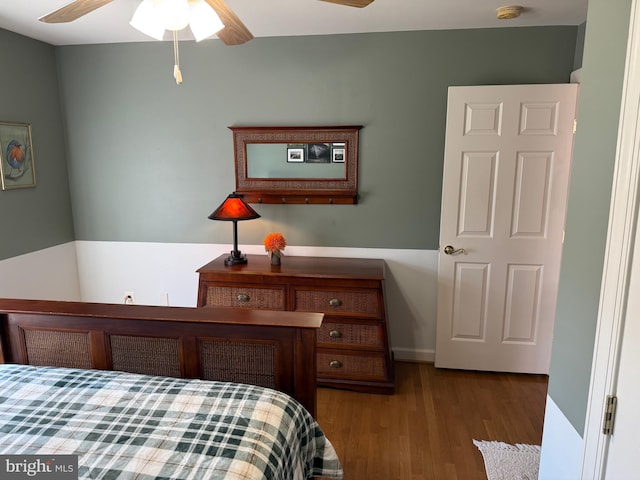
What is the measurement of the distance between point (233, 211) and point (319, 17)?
4.42 feet

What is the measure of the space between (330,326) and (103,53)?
2628 millimetres

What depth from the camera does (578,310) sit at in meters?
1.38

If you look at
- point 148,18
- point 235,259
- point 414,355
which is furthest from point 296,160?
point 414,355

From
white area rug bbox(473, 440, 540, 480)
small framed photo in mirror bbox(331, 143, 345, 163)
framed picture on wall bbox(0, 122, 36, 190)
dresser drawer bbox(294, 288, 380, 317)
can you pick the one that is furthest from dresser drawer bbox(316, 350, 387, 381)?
framed picture on wall bbox(0, 122, 36, 190)

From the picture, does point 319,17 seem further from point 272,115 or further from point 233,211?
point 233,211

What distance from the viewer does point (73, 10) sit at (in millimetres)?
1613

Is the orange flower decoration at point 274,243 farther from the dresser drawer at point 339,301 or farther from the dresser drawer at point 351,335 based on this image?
the dresser drawer at point 351,335

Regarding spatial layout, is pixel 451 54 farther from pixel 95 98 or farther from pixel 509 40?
pixel 95 98

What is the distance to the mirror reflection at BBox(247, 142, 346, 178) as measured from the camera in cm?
302

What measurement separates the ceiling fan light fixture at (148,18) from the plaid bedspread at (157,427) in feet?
4.32

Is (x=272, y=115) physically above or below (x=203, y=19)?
below

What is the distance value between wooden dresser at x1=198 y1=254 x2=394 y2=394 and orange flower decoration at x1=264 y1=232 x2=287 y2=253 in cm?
14

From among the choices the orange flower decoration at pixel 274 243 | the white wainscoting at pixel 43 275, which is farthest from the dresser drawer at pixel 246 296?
the white wainscoting at pixel 43 275

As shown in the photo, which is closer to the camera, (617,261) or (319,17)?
(617,261)
